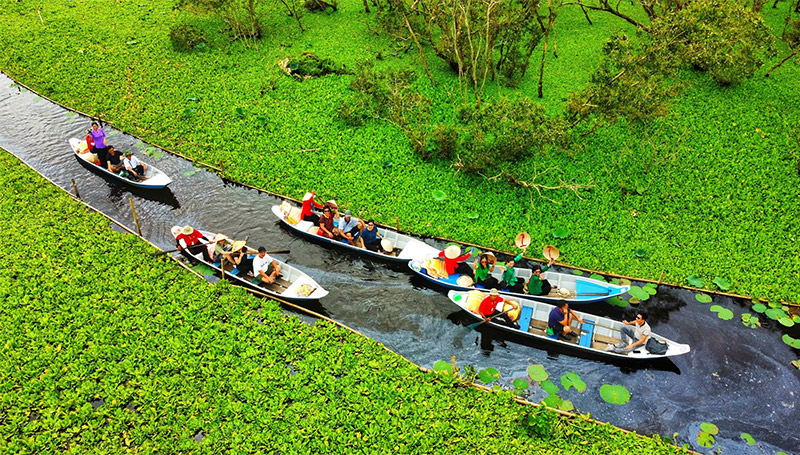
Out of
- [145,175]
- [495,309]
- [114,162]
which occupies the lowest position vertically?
[495,309]

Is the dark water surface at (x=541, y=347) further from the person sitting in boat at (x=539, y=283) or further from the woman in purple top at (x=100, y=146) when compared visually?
the person sitting in boat at (x=539, y=283)

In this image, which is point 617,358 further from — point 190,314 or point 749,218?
point 190,314

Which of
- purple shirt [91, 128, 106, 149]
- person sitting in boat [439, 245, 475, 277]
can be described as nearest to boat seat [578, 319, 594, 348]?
person sitting in boat [439, 245, 475, 277]

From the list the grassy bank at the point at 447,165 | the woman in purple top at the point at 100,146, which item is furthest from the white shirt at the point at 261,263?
the woman in purple top at the point at 100,146

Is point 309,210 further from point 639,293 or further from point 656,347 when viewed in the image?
point 656,347

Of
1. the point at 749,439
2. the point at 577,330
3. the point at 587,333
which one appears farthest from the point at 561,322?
the point at 749,439

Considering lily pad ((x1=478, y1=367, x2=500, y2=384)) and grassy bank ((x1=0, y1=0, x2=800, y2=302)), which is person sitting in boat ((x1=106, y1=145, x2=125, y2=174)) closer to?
grassy bank ((x1=0, y1=0, x2=800, y2=302))

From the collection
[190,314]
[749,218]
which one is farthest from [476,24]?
[190,314]
